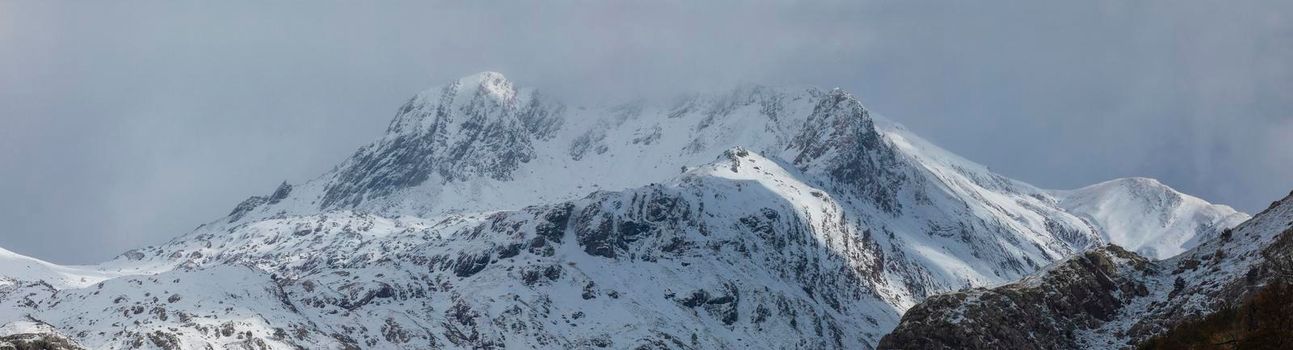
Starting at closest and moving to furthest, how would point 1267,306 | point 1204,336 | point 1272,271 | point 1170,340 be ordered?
point 1267,306 → point 1204,336 → point 1170,340 → point 1272,271

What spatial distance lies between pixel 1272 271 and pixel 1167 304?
20302mm

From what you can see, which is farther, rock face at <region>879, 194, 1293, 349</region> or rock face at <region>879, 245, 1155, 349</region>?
rock face at <region>879, 245, 1155, 349</region>

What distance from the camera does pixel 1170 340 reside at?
376 ft

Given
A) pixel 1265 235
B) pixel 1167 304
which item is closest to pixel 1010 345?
pixel 1167 304

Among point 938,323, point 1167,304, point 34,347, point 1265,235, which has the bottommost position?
point 34,347

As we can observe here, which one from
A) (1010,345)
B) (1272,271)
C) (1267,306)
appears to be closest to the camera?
(1267,306)

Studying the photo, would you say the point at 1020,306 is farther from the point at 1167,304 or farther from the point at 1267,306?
the point at 1267,306

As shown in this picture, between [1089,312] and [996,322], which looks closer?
[996,322]

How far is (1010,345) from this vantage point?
188 m

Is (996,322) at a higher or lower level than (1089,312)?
lower

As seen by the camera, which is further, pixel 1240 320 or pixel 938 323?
pixel 938 323

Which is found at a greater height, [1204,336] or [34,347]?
[1204,336]

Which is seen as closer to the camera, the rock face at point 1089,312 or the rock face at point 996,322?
the rock face at point 1089,312

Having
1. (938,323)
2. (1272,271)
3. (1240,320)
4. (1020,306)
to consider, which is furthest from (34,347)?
(1272,271)
